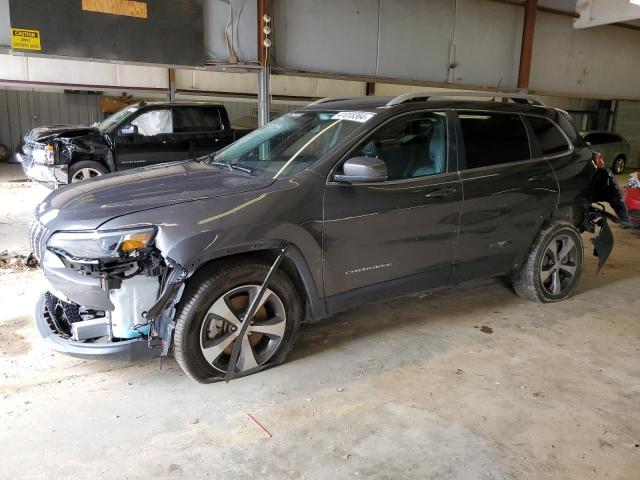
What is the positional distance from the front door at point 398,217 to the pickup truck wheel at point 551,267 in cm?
105

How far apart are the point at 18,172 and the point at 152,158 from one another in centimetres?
653

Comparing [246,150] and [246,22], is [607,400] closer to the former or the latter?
[246,150]

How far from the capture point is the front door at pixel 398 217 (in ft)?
10.6

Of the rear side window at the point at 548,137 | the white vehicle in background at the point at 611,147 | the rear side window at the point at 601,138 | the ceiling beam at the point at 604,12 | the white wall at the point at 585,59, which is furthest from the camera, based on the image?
the white vehicle in background at the point at 611,147

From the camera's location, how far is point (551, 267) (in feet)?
14.8

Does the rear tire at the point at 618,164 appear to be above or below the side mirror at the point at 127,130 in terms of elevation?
below

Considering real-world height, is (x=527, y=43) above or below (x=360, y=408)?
above

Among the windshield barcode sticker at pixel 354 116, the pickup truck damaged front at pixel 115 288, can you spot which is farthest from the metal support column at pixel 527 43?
the pickup truck damaged front at pixel 115 288

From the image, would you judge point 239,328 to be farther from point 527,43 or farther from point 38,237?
point 527,43

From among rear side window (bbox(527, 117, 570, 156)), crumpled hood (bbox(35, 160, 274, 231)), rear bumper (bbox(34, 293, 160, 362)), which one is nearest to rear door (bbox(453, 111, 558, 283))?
rear side window (bbox(527, 117, 570, 156))

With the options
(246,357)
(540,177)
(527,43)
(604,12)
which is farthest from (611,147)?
(246,357)

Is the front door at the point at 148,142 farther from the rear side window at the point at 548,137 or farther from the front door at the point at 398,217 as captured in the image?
the rear side window at the point at 548,137

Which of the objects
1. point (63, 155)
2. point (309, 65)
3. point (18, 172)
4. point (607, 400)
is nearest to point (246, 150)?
point (607, 400)

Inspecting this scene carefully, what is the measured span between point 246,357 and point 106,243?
1.10 meters
